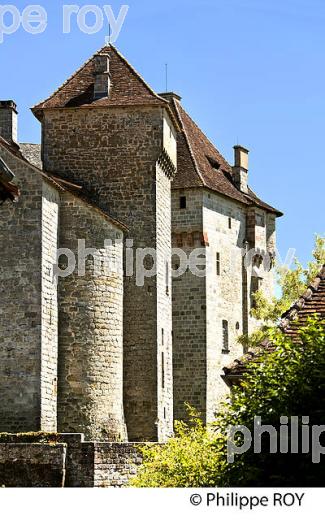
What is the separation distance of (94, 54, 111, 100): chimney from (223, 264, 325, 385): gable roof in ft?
69.7

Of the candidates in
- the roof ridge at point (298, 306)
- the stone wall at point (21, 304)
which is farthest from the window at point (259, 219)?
the roof ridge at point (298, 306)

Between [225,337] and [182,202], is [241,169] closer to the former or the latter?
[182,202]

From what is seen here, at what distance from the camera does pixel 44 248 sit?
128ft

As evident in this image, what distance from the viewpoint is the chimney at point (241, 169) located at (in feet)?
190

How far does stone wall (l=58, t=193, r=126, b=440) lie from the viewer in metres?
39.9

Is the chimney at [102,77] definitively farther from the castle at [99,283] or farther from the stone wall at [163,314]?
the stone wall at [163,314]

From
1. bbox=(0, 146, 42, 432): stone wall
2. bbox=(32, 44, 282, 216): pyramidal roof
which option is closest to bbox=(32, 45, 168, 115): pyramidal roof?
bbox=(32, 44, 282, 216): pyramidal roof

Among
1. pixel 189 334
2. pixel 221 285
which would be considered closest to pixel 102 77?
pixel 189 334

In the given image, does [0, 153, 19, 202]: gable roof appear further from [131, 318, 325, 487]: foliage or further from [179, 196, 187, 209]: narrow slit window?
[179, 196, 187, 209]: narrow slit window

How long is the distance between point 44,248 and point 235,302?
56.2 feet

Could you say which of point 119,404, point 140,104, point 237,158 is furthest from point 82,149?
point 237,158

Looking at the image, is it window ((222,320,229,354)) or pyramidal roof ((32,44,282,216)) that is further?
window ((222,320,229,354))
